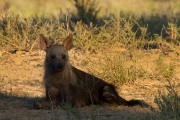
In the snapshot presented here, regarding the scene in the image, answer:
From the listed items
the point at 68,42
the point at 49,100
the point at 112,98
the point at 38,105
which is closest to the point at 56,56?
the point at 68,42

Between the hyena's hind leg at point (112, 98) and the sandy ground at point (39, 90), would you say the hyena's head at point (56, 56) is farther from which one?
the hyena's hind leg at point (112, 98)

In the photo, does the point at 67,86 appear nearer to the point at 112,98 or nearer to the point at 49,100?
the point at 49,100

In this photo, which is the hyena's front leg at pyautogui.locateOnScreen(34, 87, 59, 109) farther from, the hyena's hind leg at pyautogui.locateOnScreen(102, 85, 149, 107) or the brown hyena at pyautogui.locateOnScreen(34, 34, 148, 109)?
the hyena's hind leg at pyautogui.locateOnScreen(102, 85, 149, 107)

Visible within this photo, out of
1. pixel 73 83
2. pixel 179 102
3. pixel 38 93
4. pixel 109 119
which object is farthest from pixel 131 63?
pixel 179 102

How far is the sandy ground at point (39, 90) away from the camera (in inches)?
343

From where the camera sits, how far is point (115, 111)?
921 centimetres

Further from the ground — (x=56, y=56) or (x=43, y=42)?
(x=43, y=42)

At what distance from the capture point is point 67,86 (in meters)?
9.50

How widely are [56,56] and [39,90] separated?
6.89 feet

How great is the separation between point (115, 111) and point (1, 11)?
684cm

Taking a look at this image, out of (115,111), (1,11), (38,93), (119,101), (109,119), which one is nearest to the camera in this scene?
(109,119)

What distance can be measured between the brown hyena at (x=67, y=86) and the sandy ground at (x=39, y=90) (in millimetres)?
210

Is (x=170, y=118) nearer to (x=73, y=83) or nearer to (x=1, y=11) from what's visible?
(x=73, y=83)

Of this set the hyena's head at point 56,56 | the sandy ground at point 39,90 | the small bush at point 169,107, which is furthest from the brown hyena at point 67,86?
the small bush at point 169,107
